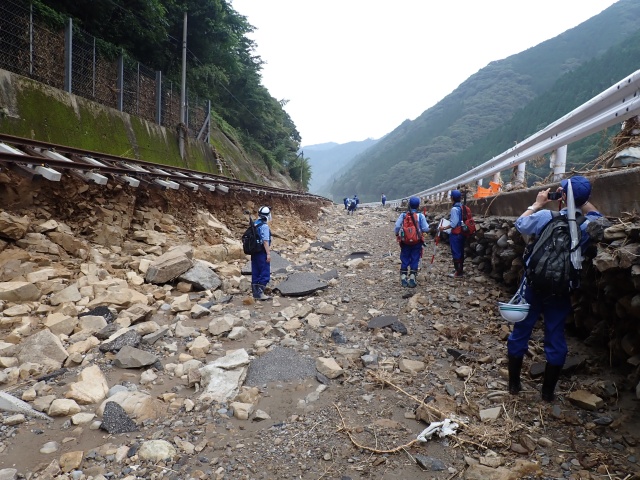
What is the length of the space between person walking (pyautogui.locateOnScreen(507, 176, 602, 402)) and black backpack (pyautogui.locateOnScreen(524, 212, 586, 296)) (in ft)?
0.17

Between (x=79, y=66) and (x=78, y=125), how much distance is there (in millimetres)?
2372

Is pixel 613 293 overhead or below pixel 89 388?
overhead

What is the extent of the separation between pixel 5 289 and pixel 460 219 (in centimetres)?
678

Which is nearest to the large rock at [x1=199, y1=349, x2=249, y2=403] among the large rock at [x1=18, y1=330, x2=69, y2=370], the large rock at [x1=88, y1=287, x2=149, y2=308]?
the large rock at [x1=18, y1=330, x2=69, y2=370]

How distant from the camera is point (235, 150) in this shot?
2391 cm

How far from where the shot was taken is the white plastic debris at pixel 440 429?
255cm

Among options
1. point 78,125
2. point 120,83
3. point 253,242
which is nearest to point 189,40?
point 120,83

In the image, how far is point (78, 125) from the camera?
32.6ft

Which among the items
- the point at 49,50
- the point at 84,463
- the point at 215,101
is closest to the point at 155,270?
the point at 84,463

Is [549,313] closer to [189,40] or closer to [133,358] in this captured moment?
[133,358]

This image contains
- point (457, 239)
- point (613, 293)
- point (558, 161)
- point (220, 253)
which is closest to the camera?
point (613, 293)

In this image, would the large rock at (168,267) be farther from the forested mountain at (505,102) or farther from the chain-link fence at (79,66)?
the forested mountain at (505,102)

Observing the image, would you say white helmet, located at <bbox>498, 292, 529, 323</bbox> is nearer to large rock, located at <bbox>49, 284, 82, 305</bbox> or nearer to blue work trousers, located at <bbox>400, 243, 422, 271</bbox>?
blue work trousers, located at <bbox>400, 243, 422, 271</bbox>

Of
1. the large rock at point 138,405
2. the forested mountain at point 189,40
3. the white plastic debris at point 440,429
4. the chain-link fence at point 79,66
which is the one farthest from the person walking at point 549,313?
the forested mountain at point 189,40
